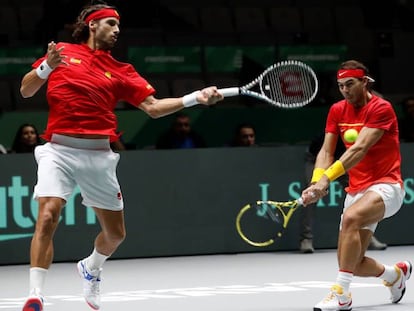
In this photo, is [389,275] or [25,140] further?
[25,140]

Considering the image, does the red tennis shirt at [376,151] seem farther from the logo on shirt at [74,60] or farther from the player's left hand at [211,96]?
the logo on shirt at [74,60]

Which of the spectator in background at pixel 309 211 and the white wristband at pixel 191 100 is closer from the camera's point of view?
the white wristband at pixel 191 100

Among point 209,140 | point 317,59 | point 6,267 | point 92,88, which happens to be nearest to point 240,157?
point 209,140

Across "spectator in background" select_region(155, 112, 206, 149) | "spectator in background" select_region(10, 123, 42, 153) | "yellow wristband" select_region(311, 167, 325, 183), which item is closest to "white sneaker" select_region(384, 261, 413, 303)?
"yellow wristband" select_region(311, 167, 325, 183)

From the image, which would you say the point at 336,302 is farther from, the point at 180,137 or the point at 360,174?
the point at 180,137

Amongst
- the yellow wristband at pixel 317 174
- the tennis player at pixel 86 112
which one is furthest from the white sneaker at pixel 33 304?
the yellow wristband at pixel 317 174

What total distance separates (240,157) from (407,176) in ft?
6.27

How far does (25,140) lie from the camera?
1315 cm

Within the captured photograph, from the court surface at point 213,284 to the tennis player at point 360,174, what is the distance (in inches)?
15.6

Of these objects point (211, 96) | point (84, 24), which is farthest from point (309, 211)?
point (211, 96)

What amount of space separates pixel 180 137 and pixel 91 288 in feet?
17.7

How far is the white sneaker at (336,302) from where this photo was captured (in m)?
8.42

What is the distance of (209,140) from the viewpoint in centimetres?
1525

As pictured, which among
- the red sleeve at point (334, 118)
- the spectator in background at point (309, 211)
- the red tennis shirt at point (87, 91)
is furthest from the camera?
the spectator in background at point (309, 211)
